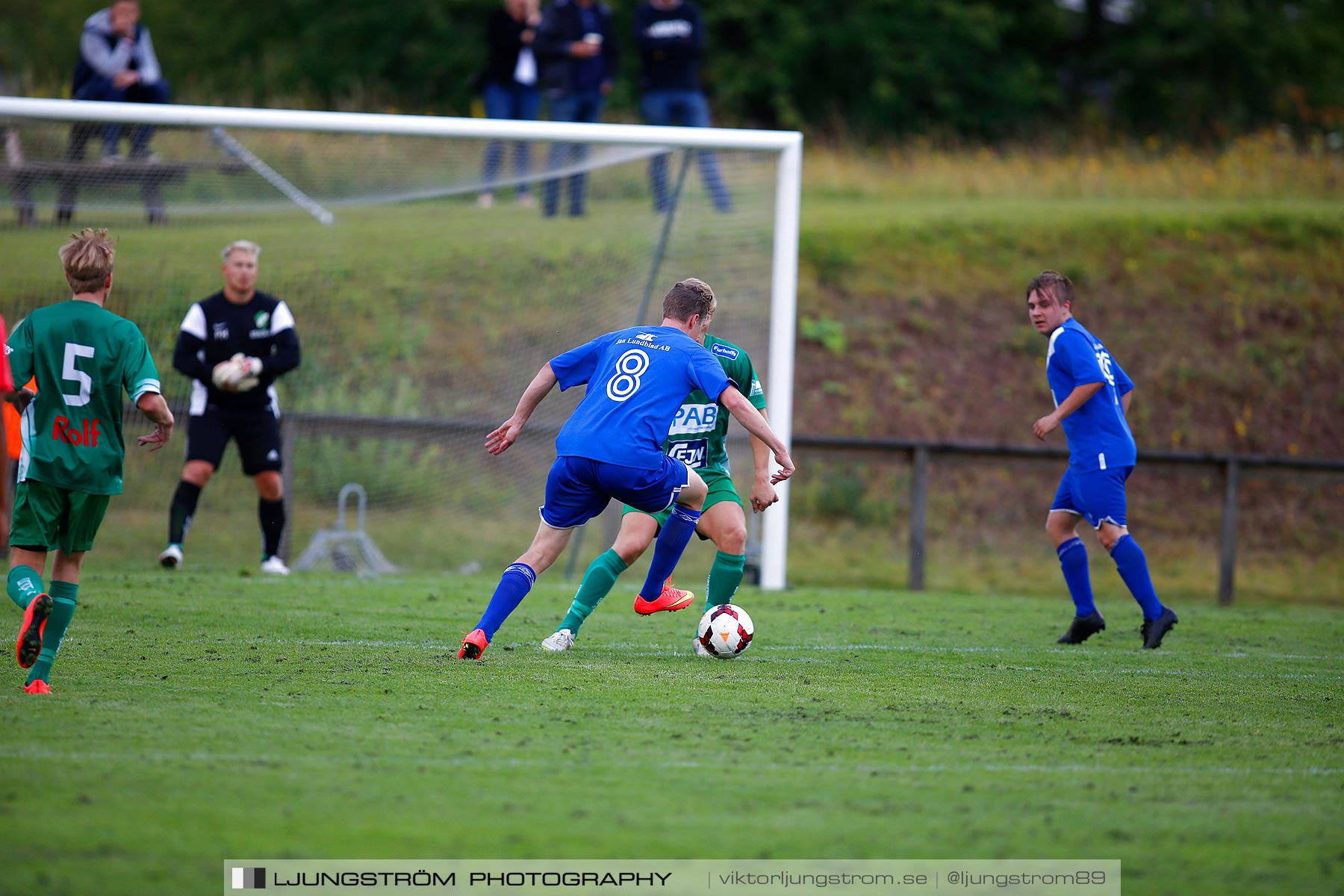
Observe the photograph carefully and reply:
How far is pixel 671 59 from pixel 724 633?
957cm

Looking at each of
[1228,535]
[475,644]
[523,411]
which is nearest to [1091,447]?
[523,411]

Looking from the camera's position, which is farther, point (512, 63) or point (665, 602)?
point (512, 63)

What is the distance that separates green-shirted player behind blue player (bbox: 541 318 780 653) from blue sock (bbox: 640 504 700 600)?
2.6 inches

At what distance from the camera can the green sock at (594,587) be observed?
21.9 feet

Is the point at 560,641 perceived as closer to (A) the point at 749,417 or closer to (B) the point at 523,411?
(B) the point at 523,411

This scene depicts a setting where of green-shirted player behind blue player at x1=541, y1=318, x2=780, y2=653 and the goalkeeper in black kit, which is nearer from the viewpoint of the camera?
green-shirted player behind blue player at x1=541, y1=318, x2=780, y2=653

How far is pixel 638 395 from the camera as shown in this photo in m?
6.16

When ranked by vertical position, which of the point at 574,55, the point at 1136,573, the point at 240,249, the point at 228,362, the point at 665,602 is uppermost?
the point at 574,55

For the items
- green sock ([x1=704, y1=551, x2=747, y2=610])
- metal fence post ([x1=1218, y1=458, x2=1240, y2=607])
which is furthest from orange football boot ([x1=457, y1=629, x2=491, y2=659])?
metal fence post ([x1=1218, y1=458, x2=1240, y2=607])

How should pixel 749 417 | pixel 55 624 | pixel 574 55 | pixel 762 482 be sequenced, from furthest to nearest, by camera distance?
pixel 574 55 → pixel 762 482 → pixel 749 417 → pixel 55 624

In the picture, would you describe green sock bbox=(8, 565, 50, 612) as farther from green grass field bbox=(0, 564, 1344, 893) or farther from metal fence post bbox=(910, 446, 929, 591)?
metal fence post bbox=(910, 446, 929, 591)

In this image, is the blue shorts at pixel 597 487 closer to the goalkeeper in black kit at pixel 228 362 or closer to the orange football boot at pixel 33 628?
the orange football boot at pixel 33 628

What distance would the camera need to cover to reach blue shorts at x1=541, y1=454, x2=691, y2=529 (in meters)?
6.10

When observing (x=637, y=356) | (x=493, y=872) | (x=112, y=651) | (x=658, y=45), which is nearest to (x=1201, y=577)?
(x=658, y=45)
